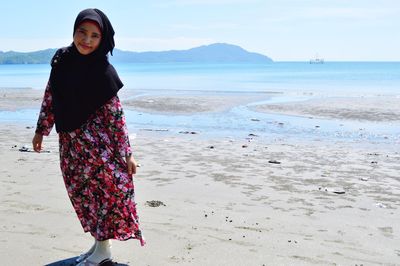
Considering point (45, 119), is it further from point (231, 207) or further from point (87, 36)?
point (231, 207)

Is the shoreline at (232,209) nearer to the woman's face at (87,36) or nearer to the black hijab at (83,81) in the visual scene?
the black hijab at (83,81)

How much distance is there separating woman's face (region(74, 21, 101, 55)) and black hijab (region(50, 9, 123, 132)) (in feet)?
0.14

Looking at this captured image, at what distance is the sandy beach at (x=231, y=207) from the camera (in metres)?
4.24

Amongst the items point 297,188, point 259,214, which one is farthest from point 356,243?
point 297,188

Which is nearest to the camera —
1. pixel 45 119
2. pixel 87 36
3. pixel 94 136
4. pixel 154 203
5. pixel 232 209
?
pixel 87 36

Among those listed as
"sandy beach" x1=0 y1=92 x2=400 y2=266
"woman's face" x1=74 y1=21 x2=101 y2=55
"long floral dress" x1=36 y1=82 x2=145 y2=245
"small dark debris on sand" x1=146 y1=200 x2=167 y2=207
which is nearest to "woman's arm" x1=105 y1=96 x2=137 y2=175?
"long floral dress" x1=36 y1=82 x2=145 y2=245

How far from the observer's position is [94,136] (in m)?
3.76

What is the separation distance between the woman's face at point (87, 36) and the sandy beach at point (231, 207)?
166 cm

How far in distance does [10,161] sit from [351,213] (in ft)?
17.9

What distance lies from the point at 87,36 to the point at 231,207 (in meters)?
2.88

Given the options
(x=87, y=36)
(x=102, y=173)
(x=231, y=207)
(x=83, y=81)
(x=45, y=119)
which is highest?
(x=87, y=36)

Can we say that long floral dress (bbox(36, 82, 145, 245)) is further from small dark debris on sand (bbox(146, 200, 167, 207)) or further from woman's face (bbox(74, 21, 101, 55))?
small dark debris on sand (bbox(146, 200, 167, 207))

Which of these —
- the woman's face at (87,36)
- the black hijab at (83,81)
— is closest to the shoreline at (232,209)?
the black hijab at (83,81)

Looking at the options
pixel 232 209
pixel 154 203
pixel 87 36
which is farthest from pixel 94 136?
pixel 232 209
